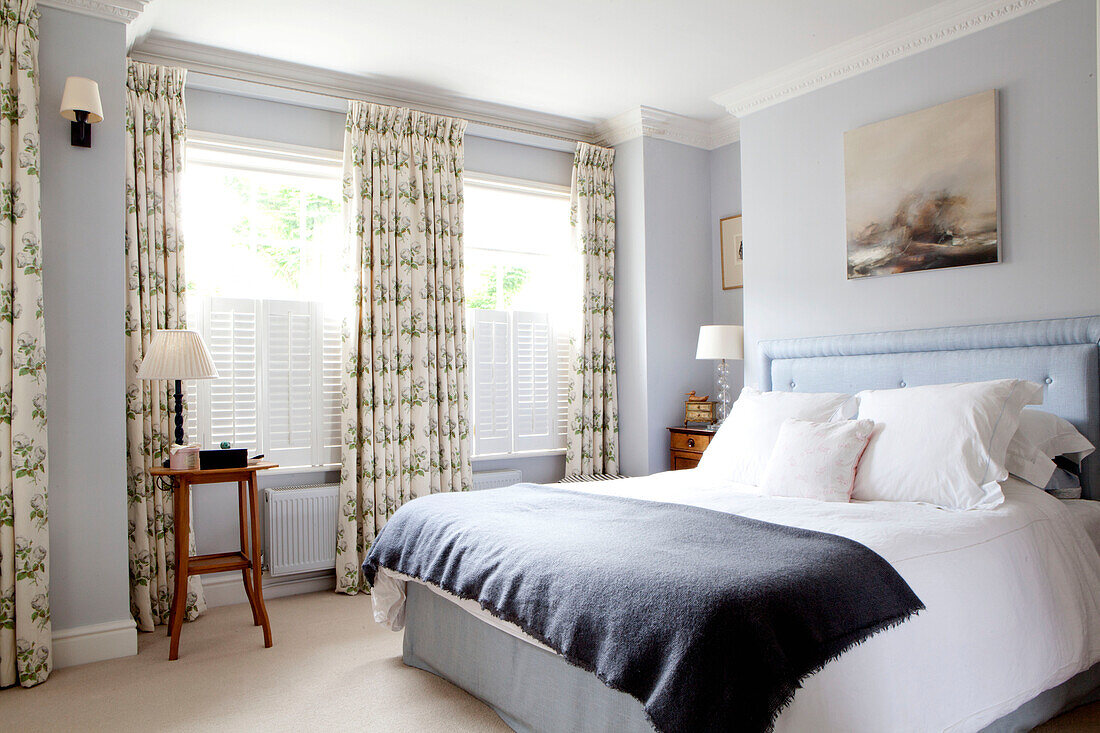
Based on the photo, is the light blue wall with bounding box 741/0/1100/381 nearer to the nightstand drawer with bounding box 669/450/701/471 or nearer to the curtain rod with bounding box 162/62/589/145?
the nightstand drawer with bounding box 669/450/701/471

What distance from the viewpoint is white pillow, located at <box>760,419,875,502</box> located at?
2846mm

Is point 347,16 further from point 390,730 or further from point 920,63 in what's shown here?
point 390,730

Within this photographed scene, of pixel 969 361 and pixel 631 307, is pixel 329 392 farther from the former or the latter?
pixel 969 361

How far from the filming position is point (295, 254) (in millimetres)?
4289

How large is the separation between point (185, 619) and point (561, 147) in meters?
3.55

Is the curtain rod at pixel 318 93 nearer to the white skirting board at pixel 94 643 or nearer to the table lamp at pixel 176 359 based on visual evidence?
the table lamp at pixel 176 359

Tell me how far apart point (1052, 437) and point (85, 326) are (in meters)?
3.84

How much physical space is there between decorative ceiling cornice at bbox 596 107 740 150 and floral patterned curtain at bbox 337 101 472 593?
1.11m

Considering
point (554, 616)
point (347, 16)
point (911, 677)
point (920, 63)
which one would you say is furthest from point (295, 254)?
point (911, 677)

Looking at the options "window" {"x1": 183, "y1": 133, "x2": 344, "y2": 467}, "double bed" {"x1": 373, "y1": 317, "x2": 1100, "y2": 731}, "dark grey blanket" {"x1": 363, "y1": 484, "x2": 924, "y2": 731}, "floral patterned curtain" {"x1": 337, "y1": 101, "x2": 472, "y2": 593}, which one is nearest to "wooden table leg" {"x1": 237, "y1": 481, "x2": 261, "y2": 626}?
"window" {"x1": 183, "y1": 133, "x2": 344, "y2": 467}

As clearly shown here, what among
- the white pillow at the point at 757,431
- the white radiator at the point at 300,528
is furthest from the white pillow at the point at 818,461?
the white radiator at the point at 300,528

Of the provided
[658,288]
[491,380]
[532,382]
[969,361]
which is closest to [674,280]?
[658,288]

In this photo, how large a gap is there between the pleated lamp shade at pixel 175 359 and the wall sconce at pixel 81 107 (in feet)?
2.78

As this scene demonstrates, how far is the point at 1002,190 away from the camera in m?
3.28
